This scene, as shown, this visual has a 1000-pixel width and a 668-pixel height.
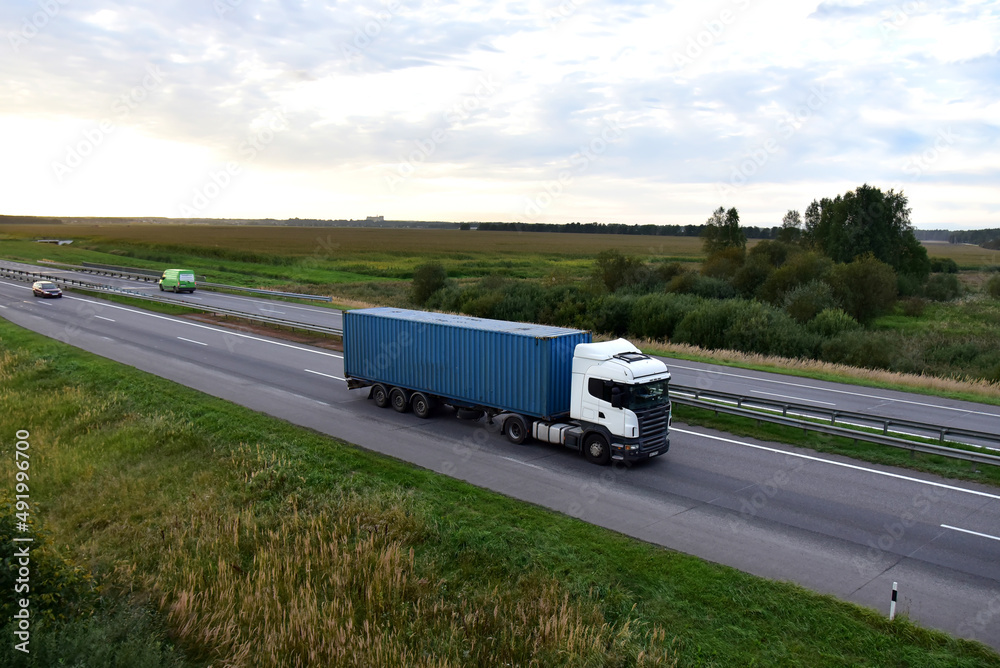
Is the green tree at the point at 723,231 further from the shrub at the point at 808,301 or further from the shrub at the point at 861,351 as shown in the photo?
the shrub at the point at 861,351

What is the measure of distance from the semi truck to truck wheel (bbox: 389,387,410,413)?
37 mm

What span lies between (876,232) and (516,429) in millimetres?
64520

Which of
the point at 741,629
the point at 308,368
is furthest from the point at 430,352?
the point at 741,629

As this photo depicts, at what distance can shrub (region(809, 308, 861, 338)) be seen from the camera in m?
41.0

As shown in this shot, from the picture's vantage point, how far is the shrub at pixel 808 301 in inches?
1773

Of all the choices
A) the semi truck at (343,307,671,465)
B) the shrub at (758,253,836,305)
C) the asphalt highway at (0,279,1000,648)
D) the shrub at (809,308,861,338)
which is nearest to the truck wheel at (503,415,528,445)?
the semi truck at (343,307,671,465)

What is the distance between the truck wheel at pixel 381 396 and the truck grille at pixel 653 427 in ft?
29.5

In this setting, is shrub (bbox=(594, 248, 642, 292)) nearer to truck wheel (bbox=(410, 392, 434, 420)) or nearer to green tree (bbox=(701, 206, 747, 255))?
green tree (bbox=(701, 206, 747, 255))

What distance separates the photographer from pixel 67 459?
1717cm

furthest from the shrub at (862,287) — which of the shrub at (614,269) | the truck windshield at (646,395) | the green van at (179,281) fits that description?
the green van at (179,281)

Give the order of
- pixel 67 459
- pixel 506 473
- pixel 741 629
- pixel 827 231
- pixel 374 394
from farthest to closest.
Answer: pixel 827 231 → pixel 374 394 → pixel 67 459 → pixel 506 473 → pixel 741 629

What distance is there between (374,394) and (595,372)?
8644 mm

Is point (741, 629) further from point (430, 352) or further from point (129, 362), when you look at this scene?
point (129, 362)

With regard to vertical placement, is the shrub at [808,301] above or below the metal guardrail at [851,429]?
above
